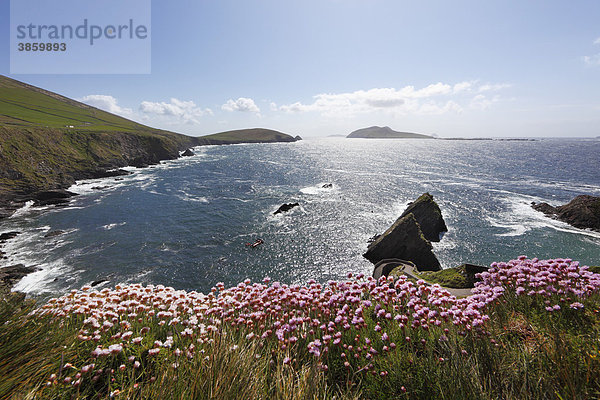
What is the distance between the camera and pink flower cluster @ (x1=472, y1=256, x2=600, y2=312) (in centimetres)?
502

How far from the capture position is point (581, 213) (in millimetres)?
37250

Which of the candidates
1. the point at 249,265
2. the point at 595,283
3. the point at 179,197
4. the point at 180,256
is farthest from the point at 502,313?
the point at 179,197

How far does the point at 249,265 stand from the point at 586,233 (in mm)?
46877

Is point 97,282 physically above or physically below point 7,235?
below

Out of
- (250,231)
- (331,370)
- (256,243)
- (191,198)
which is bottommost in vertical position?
(256,243)

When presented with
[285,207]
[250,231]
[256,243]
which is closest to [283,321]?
[256,243]

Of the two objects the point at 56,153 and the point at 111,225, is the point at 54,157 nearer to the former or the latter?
the point at 56,153

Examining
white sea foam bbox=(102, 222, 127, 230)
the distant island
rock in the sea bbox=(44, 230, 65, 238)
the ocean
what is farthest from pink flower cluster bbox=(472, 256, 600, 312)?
the distant island

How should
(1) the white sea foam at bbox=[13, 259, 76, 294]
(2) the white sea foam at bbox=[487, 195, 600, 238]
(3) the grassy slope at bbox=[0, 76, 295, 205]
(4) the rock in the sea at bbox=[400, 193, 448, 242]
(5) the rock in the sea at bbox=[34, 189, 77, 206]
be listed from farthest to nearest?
(3) the grassy slope at bbox=[0, 76, 295, 205]
(5) the rock in the sea at bbox=[34, 189, 77, 206]
(4) the rock in the sea at bbox=[400, 193, 448, 242]
(2) the white sea foam at bbox=[487, 195, 600, 238]
(1) the white sea foam at bbox=[13, 259, 76, 294]

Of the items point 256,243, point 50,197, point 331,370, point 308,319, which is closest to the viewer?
point 331,370

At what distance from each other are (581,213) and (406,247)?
106ft

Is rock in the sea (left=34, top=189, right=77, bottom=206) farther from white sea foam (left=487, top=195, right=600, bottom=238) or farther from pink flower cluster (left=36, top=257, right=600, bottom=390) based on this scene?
white sea foam (left=487, top=195, right=600, bottom=238)

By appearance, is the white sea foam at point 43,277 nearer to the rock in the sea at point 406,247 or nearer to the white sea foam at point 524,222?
the rock in the sea at point 406,247

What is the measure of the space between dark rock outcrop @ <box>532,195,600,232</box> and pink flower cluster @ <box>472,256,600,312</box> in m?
46.9
